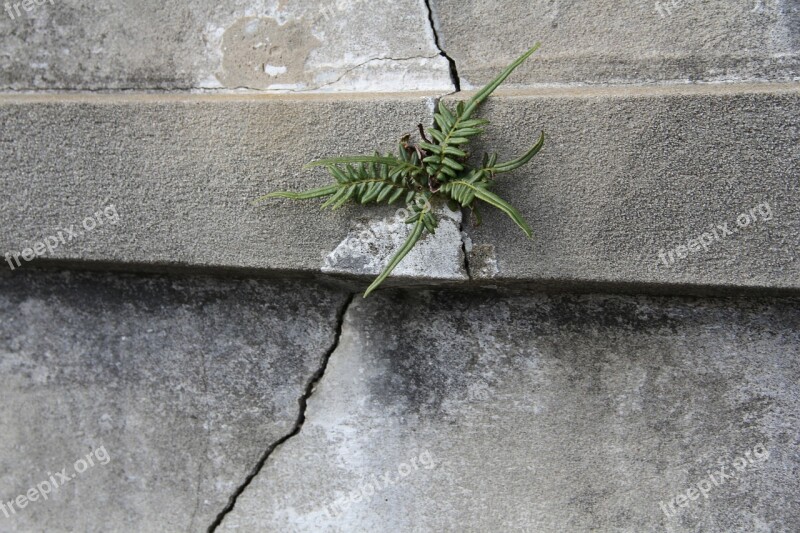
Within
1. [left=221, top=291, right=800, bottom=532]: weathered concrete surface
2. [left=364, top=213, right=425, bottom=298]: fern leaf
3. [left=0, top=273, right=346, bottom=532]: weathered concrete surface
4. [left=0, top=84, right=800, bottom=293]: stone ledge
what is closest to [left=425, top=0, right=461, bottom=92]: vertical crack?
[left=0, top=84, right=800, bottom=293]: stone ledge

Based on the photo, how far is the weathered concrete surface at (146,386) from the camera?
2.20 metres

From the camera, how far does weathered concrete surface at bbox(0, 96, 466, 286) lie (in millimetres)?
1898

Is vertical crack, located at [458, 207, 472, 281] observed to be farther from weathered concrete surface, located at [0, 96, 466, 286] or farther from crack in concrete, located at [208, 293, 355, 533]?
crack in concrete, located at [208, 293, 355, 533]

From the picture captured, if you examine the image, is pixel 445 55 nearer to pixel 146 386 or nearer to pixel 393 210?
pixel 393 210

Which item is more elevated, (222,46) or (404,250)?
(222,46)

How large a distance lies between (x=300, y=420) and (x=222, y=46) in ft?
4.05

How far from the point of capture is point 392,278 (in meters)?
1.94

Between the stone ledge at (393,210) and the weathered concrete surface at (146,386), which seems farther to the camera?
the weathered concrete surface at (146,386)

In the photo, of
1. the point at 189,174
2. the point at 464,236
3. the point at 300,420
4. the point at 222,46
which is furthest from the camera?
the point at 300,420

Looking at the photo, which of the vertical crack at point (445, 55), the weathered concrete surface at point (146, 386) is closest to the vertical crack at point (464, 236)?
the vertical crack at point (445, 55)

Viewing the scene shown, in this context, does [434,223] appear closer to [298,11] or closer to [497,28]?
[497,28]

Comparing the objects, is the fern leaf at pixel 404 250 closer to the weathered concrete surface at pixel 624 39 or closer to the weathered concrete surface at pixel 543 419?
the weathered concrete surface at pixel 543 419

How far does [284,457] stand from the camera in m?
2.21

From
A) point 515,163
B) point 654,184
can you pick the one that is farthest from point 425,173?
point 654,184
